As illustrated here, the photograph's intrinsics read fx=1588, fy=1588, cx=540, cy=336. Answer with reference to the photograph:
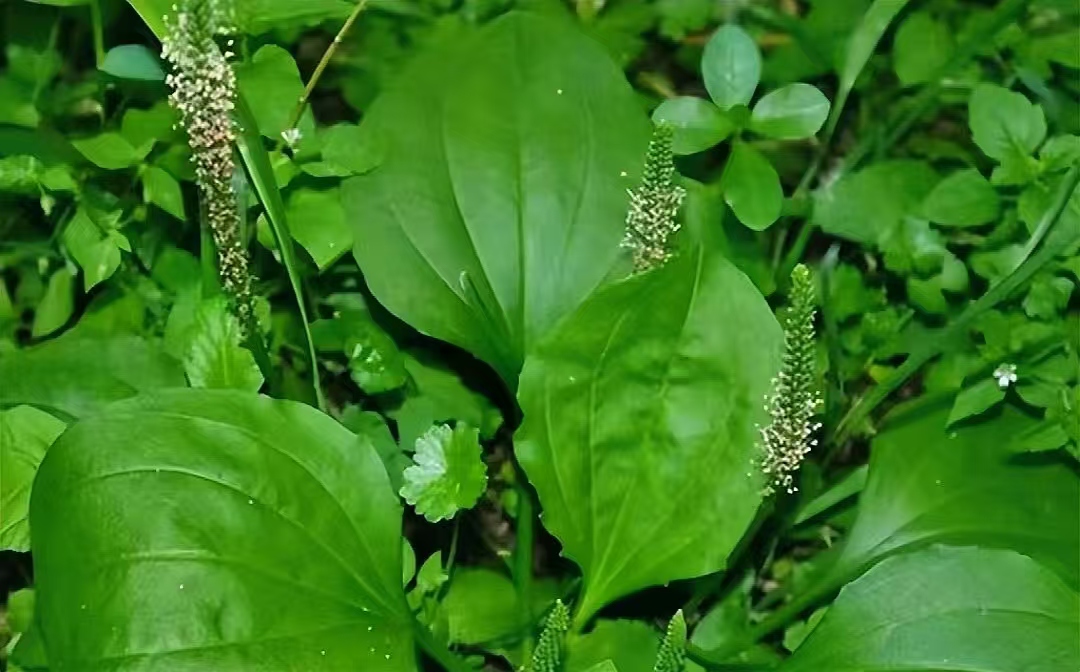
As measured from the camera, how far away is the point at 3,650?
1.79 metres

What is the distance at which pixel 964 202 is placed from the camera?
182cm

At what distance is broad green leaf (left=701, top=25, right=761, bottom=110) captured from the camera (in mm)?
1788

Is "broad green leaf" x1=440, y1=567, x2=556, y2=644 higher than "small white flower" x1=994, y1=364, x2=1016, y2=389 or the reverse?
the reverse

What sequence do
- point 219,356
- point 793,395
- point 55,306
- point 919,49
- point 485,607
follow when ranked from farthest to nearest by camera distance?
point 919,49 < point 55,306 < point 485,607 < point 219,356 < point 793,395

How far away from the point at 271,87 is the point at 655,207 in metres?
0.51

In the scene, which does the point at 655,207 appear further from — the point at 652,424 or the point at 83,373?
the point at 83,373

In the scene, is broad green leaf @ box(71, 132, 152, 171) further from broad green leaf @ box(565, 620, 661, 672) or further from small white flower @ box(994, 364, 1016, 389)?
small white flower @ box(994, 364, 1016, 389)

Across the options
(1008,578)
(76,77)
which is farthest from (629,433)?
(76,77)

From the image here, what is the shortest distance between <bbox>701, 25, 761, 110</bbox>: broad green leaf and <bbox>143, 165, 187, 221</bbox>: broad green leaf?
24.2 inches

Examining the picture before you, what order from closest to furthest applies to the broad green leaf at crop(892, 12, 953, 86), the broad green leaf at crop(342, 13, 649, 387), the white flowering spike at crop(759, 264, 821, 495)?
the white flowering spike at crop(759, 264, 821, 495) → the broad green leaf at crop(342, 13, 649, 387) → the broad green leaf at crop(892, 12, 953, 86)

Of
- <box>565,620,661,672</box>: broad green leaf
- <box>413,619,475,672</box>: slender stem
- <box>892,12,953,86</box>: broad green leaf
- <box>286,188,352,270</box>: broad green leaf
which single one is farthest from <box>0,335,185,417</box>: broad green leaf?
<box>892,12,953,86</box>: broad green leaf

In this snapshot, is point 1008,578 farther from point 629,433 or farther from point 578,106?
point 578,106

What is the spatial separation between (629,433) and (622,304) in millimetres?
147

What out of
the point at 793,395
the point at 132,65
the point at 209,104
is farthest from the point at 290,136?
the point at 793,395
